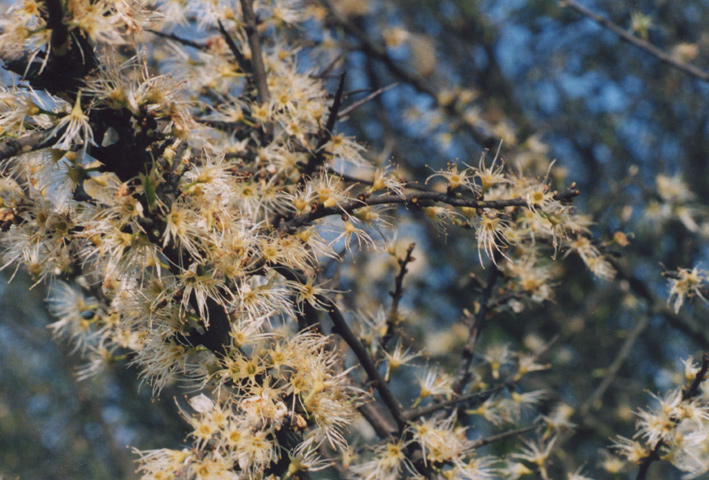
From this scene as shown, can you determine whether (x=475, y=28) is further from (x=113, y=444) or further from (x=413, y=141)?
(x=113, y=444)

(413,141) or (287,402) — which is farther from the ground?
(287,402)

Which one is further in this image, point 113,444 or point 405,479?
point 113,444

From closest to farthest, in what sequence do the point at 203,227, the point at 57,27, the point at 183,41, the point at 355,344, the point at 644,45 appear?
the point at 57,27
the point at 203,227
the point at 355,344
the point at 183,41
the point at 644,45

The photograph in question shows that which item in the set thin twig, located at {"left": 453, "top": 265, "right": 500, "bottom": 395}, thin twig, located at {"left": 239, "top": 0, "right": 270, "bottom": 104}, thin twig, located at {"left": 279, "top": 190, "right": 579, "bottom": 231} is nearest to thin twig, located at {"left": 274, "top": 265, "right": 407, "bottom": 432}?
thin twig, located at {"left": 279, "top": 190, "right": 579, "bottom": 231}

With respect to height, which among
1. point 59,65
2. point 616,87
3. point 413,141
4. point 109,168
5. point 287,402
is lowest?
point 413,141

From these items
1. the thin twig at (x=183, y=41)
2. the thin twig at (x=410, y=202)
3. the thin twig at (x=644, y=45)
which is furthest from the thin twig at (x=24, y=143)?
the thin twig at (x=644, y=45)

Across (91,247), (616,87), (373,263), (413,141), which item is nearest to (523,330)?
(373,263)

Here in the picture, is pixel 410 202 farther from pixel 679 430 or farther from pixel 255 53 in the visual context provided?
pixel 679 430

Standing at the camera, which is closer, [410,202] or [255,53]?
[410,202]

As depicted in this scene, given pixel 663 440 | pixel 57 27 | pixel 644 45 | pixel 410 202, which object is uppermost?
pixel 57 27

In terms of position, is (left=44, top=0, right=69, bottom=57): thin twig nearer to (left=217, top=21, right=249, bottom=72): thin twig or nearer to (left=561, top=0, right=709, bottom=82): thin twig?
(left=217, top=21, right=249, bottom=72): thin twig

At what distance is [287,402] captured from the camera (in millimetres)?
2082

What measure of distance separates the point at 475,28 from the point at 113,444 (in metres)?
7.15

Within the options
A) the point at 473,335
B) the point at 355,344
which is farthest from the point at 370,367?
the point at 473,335
